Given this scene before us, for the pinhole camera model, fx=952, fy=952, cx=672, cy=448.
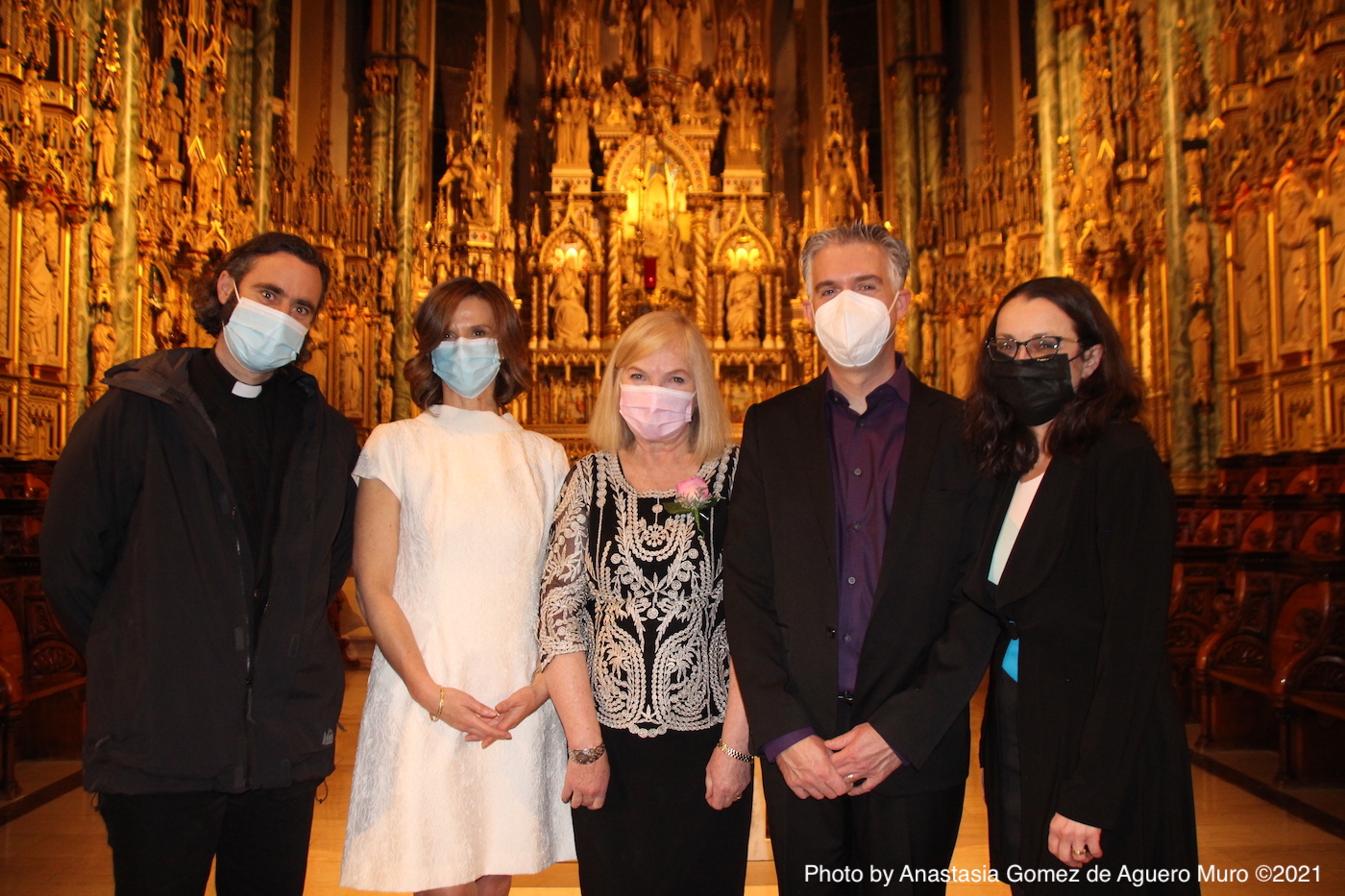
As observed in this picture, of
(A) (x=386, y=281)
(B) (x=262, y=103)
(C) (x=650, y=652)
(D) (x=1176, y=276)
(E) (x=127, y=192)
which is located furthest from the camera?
(A) (x=386, y=281)

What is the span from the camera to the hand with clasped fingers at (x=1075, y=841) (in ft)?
6.37

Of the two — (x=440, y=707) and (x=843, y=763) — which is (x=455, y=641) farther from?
(x=843, y=763)

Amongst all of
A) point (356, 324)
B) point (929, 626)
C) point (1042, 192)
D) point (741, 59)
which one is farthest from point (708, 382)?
point (741, 59)

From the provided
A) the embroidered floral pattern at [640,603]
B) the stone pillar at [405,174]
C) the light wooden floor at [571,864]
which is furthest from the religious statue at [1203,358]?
the stone pillar at [405,174]

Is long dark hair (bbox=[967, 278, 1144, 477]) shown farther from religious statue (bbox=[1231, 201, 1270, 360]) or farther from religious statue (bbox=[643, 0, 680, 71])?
religious statue (bbox=[643, 0, 680, 71])

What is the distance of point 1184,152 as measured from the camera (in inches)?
313

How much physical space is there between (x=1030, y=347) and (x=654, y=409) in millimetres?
905

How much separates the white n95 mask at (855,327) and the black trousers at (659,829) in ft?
3.24

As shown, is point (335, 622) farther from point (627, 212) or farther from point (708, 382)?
point (627, 212)

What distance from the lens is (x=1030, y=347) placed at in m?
2.23

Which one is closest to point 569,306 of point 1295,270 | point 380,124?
point 380,124

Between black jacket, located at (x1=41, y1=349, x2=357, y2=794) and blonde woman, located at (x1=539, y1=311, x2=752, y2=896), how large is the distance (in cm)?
59

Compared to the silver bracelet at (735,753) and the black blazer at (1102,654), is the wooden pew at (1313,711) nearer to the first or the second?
the black blazer at (1102,654)

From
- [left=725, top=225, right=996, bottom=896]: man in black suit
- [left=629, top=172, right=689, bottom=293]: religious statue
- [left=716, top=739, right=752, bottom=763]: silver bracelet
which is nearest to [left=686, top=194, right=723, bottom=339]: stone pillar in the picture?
[left=629, top=172, right=689, bottom=293]: religious statue
